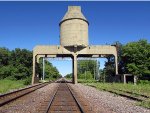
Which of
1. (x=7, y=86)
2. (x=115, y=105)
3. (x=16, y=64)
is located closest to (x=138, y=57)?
(x=7, y=86)

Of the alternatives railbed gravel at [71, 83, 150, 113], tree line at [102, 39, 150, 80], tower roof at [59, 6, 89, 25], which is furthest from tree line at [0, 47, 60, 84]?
railbed gravel at [71, 83, 150, 113]

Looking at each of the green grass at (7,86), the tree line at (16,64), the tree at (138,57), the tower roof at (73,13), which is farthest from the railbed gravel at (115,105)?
the tree line at (16,64)

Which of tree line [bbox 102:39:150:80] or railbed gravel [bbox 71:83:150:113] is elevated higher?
tree line [bbox 102:39:150:80]

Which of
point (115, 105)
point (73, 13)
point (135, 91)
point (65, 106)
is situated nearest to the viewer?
point (65, 106)

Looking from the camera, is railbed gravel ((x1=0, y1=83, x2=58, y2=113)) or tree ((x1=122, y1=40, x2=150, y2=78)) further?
tree ((x1=122, y1=40, x2=150, y2=78))

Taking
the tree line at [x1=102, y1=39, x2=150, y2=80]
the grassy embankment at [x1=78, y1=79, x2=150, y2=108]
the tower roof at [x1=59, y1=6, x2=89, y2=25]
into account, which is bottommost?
the grassy embankment at [x1=78, y1=79, x2=150, y2=108]

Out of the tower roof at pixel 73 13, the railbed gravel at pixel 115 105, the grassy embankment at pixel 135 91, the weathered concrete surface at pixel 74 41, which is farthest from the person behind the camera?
the tower roof at pixel 73 13

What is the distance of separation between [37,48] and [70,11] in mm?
8871

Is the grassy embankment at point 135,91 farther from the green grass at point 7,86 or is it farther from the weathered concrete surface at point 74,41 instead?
the weathered concrete surface at point 74,41

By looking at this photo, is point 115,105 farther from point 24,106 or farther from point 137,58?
point 137,58

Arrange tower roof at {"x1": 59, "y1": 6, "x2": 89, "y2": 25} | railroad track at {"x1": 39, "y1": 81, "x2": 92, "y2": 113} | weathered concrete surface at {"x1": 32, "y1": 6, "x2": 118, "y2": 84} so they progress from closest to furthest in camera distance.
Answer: railroad track at {"x1": 39, "y1": 81, "x2": 92, "y2": 113}
weathered concrete surface at {"x1": 32, "y1": 6, "x2": 118, "y2": 84}
tower roof at {"x1": 59, "y1": 6, "x2": 89, "y2": 25}

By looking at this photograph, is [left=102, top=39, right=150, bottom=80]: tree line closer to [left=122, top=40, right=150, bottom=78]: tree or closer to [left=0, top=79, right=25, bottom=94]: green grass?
[left=122, top=40, right=150, bottom=78]: tree

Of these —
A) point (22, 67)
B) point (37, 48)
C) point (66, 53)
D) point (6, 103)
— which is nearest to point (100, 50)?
point (66, 53)

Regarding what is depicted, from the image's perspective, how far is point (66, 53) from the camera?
5375 cm
